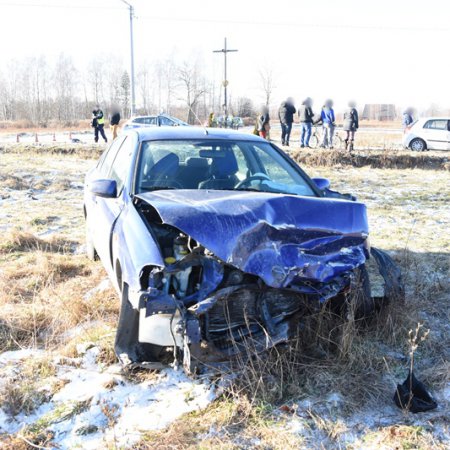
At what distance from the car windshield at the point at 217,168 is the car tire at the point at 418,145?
15331 millimetres

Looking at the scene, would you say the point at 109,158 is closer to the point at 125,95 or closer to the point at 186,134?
the point at 186,134

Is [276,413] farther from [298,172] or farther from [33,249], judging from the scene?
[33,249]

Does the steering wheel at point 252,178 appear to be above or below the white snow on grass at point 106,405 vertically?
above

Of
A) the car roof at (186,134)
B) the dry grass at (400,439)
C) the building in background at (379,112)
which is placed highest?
the building in background at (379,112)

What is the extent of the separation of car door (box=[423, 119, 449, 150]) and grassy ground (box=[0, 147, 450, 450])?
13.1 metres

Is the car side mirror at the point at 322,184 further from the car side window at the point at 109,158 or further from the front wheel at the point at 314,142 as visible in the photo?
the front wheel at the point at 314,142

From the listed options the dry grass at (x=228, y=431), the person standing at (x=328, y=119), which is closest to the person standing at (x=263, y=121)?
the person standing at (x=328, y=119)

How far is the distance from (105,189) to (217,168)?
1.08 metres

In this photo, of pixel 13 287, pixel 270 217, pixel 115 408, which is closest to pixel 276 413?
pixel 115 408

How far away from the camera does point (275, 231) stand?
2.97m

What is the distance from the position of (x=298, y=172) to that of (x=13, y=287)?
2.92 meters

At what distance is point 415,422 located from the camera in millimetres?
2699

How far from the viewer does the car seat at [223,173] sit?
4.06 meters

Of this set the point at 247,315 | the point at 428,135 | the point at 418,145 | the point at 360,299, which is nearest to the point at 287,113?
the point at 418,145
